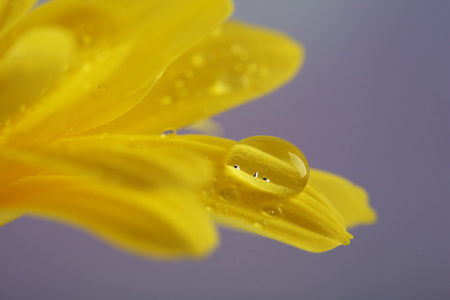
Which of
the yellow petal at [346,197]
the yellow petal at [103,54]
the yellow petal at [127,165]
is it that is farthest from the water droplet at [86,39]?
the yellow petal at [346,197]

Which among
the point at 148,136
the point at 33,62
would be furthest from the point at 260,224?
the point at 33,62

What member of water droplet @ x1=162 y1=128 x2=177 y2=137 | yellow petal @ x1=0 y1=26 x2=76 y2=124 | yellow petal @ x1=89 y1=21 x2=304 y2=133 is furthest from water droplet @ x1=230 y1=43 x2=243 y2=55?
yellow petal @ x1=0 y1=26 x2=76 y2=124

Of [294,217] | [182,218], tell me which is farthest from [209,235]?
[294,217]

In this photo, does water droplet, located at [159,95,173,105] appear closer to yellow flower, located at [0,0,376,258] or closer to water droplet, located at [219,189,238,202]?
yellow flower, located at [0,0,376,258]

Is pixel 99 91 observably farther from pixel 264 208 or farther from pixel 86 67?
pixel 264 208

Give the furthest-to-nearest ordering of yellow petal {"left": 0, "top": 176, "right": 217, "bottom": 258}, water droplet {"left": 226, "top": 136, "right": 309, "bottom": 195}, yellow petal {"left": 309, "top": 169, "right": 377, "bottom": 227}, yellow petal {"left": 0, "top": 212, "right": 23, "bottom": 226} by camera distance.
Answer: yellow petal {"left": 309, "top": 169, "right": 377, "bottom": 227} → water droplet {"left": 226, "top": 136, "right": 309, "bottom": 195} → yellow petal {"left": 0, "top": 212, "right": 23, "bottom": 226} → yellow petal {"left": 0, "top": 176, "right": 217, "bottom": 258}

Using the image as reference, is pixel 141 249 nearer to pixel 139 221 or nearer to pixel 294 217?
pixel 139 221
